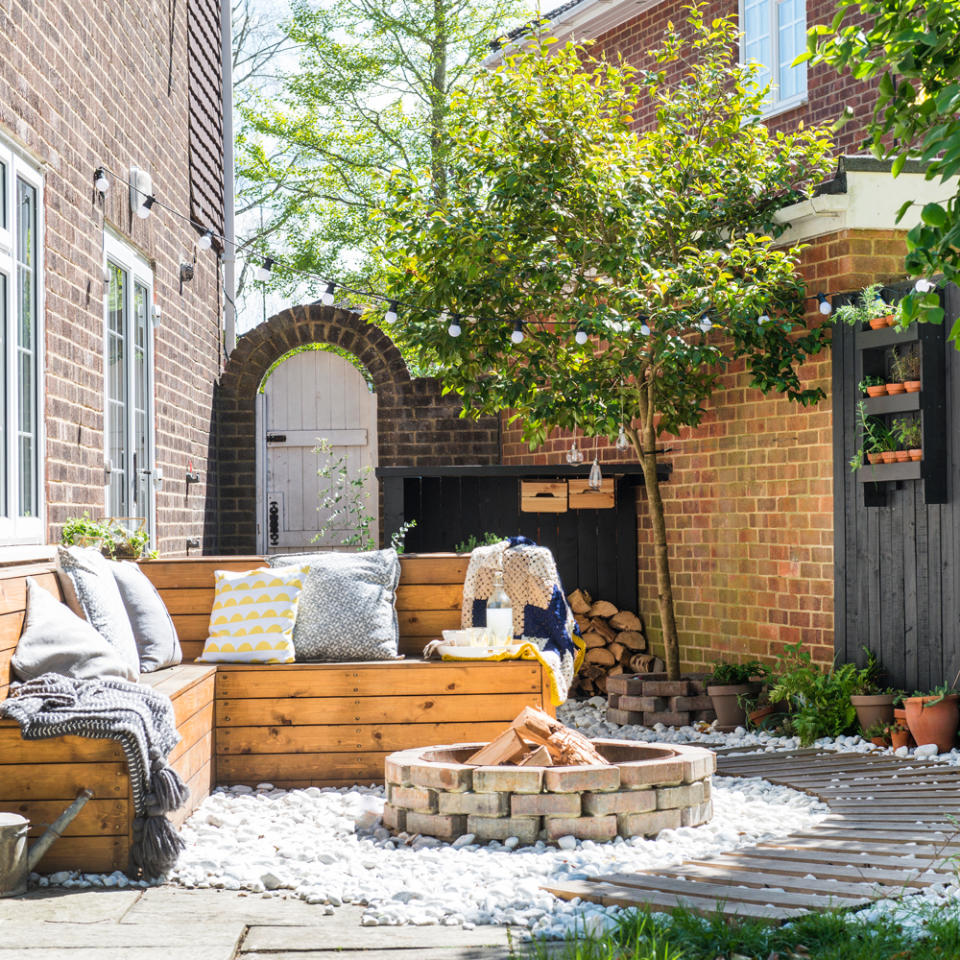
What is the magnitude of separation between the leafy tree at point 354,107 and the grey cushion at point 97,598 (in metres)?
13.9

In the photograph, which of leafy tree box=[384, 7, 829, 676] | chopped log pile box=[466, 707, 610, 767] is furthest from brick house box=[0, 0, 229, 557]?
chopped log pile box=[466, 707, 610, 767]

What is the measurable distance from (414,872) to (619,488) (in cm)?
550

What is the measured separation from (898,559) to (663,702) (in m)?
1.83

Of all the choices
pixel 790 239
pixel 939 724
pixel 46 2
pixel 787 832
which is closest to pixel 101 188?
pixel 46 2

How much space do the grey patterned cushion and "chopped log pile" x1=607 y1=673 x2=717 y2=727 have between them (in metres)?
2.10

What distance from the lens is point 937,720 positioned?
20.0 feet

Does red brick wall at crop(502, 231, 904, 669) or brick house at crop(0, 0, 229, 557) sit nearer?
brick house at crop(0, 0, 229, 557)

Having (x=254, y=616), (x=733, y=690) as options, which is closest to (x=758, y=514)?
(x=733, y=690)

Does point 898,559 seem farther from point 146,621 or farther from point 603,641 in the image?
point 146,621

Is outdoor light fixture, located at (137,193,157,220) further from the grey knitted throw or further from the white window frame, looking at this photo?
the white window frame

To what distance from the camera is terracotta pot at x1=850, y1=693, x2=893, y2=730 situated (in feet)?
21.3

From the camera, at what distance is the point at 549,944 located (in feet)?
10.6

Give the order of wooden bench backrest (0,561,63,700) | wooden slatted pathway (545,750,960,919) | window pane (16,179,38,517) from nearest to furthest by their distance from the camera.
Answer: wooden slatted pathway (545,750,960,919) → wooden bench backrest (0,561,63,700) → window pane (16,179,38,517)

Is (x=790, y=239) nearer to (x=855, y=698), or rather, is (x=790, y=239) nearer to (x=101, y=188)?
(x=855, y=698)
